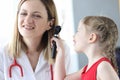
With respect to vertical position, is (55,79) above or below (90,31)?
below

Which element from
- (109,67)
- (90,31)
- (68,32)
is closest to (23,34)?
(90,31)

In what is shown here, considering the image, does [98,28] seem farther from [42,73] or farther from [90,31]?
[42,73]

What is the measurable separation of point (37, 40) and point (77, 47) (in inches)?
17.1

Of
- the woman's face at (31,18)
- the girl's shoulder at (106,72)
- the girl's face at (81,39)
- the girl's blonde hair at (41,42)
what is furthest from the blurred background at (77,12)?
the girl's shoulder at (106,72)

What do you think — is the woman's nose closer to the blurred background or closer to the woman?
the woman

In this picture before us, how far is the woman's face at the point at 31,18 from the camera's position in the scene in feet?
4.70

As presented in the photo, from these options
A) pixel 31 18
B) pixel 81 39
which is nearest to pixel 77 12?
pixel 31 18

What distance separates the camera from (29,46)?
1582 millimetres

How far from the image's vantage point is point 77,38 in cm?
125

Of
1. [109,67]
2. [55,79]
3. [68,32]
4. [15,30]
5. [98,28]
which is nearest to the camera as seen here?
[109,67]

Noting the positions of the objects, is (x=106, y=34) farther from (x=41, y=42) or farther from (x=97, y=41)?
(x=41, y=42)

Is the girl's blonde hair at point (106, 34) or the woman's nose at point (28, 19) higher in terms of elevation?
the woman's nose at point (28, 19)

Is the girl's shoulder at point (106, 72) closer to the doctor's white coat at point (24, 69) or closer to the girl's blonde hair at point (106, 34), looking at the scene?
the girl's blonde hair at point (106, 34)

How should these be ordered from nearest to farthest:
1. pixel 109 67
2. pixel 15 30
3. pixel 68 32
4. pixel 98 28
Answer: pixel 109 67
pixel 98 28
pixel 15 30
pixel 68 32
